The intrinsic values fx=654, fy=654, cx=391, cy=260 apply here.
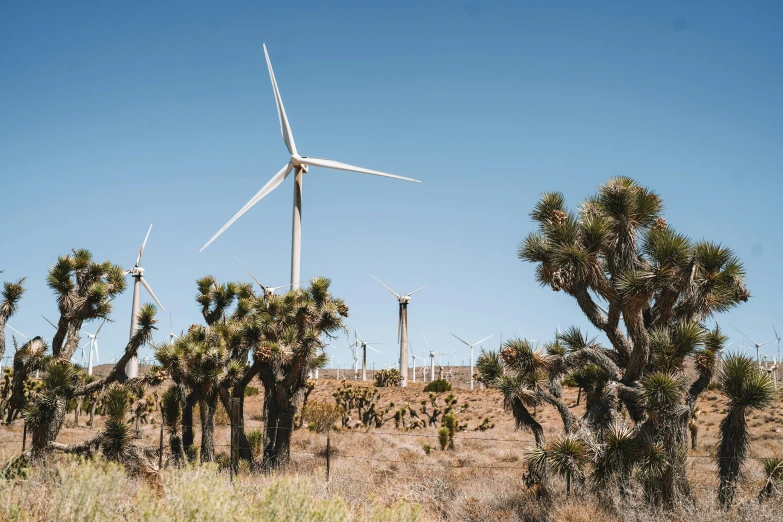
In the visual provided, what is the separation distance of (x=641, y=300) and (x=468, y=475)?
8230mm

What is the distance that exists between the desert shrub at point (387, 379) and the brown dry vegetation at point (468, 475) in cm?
2389

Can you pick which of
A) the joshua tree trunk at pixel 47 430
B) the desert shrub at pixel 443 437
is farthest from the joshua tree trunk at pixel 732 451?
the joshua tree trunk at pixel 47 430

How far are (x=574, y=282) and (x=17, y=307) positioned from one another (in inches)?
637

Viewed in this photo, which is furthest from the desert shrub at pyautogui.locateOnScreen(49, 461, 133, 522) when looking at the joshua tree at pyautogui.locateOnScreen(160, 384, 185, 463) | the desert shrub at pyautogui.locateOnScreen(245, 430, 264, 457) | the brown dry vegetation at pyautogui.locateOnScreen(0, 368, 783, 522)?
the desert shrub at pyautogui.locateOnScreen(245, 430, 264, 457)

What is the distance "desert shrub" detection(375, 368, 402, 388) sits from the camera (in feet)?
207

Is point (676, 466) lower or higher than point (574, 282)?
lower

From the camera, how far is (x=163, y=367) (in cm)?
1952

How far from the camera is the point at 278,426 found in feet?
66.5

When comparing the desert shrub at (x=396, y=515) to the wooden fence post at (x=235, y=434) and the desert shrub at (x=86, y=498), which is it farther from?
the wooden fence post at (x=235, y=434)

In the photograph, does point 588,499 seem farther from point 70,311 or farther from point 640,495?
point 70,311

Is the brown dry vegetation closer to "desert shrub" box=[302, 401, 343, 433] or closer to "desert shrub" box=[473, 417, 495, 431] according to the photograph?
"desert shrub" box=[473, 417, 495, 431]

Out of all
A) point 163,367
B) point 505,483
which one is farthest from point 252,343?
point 505,483

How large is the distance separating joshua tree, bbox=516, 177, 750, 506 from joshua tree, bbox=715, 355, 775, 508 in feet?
1.97

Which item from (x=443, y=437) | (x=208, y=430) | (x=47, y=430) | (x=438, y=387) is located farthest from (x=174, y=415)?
(x=438, y=387)
